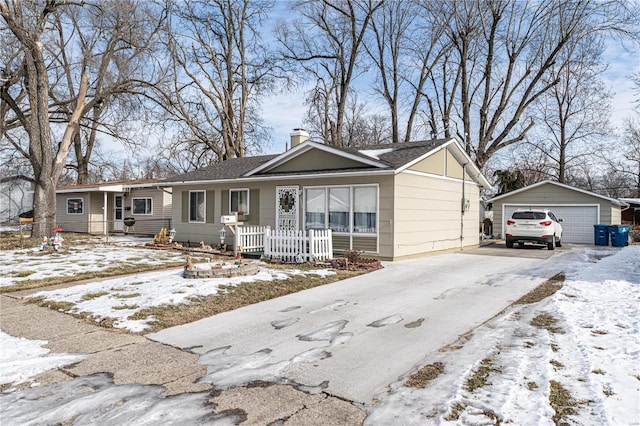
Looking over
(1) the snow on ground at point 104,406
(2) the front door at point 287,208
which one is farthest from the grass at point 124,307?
(2) the front door at point 287,208

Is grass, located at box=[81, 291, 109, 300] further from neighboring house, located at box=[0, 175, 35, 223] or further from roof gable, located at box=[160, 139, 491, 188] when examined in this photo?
neighboring house, located at box=[0, 175, 35, 223]

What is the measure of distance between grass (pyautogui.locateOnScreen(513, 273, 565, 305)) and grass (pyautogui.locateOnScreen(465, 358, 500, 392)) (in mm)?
3239

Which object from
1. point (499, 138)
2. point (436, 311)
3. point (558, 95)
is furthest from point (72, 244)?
point (558, 95)

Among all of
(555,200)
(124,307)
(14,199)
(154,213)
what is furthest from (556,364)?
(14,199)

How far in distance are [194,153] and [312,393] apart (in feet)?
98.1

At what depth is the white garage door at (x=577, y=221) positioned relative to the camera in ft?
67.6

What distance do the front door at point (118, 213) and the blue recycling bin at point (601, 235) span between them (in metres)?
24.1

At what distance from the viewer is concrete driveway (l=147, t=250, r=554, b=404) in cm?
424

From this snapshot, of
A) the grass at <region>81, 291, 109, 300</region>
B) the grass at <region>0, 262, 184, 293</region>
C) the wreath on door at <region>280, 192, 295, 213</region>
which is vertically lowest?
the grass at <region>81, 291, 109, 300</region>

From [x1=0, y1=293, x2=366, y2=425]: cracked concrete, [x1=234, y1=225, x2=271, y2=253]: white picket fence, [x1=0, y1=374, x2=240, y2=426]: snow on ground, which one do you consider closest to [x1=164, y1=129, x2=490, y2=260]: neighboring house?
[x1=234, y1=225, x2=271, y2=253]: white picket fence

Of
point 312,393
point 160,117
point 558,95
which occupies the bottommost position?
point 312,393

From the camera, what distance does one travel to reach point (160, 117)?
1085 inches

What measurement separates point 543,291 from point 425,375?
506 centimetres

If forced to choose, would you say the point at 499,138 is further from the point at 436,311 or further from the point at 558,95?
the point at 436,311
